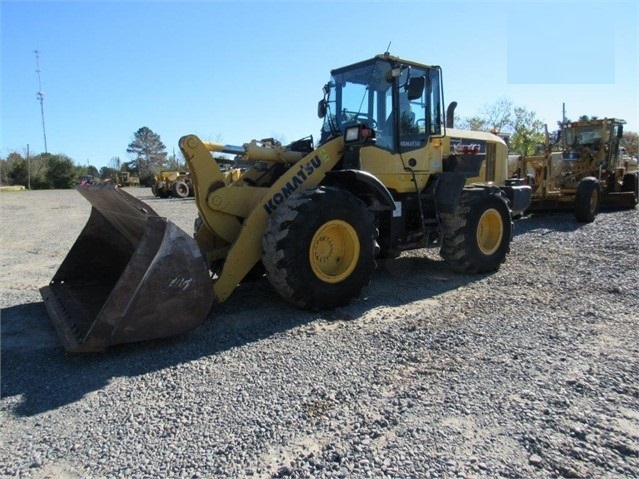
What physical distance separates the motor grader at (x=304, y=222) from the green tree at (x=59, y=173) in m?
60.2

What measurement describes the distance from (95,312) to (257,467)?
2818mm

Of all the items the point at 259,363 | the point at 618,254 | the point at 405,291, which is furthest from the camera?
the point at 618,254

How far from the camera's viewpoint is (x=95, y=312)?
4734 millimetres

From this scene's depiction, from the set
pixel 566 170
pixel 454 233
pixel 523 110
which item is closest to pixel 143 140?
pixel 523 110

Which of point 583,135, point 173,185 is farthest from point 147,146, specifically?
Answer: point 583,135

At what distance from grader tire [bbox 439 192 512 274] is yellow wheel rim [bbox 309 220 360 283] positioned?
224cm

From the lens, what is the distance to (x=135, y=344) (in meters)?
4.34

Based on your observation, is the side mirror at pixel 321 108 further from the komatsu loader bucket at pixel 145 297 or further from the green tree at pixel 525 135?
the green tree at pixel 525 135

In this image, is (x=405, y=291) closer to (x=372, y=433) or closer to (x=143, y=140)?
(x=372, y=433)

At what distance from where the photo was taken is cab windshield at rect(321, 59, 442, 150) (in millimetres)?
6418

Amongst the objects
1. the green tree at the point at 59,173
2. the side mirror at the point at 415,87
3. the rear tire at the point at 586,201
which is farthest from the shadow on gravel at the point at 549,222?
the green tree at the point at 59,173

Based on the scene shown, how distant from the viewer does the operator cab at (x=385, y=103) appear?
6.40 m

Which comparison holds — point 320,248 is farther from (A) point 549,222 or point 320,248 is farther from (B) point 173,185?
(B) point 173,185

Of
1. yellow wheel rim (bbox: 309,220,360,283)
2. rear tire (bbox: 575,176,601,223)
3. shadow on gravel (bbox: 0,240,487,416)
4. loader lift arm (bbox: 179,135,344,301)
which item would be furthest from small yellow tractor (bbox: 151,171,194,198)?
yellow wheel rim (bbox: 309,220,360,283)
